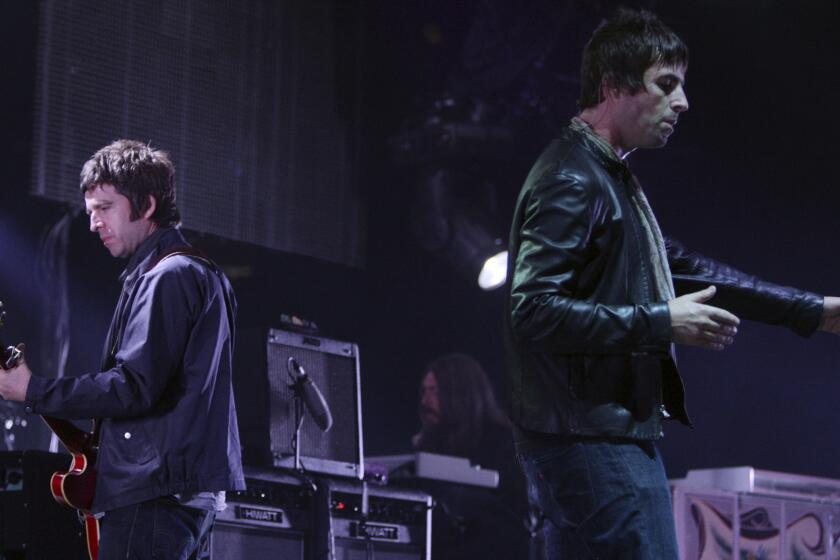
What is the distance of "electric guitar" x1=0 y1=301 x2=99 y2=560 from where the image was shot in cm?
302

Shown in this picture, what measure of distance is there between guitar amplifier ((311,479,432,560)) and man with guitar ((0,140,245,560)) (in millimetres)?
1750

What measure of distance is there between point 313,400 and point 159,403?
82.0 inches

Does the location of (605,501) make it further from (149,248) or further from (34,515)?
(34,515)

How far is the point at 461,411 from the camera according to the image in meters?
7.71

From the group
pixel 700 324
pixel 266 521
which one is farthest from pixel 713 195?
pixel 700 324

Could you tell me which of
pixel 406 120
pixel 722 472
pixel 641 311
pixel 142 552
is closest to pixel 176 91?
pixel 406 120

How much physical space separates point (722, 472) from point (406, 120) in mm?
3533

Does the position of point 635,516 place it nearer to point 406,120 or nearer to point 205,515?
point 205,515

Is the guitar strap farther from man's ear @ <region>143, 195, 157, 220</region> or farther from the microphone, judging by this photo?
the microphone

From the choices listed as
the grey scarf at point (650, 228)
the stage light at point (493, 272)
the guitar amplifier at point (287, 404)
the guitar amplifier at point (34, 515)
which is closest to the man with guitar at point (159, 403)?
the guitar amplifier at point (34, 515)

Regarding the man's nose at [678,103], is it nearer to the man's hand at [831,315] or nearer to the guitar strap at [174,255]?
the man's hand at [831,315]

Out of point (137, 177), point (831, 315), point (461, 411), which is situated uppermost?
point (461, 411)

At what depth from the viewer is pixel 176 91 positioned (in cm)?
727

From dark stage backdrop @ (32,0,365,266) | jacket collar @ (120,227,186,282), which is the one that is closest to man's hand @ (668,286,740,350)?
jacket collar @ (120,227,186,282)
